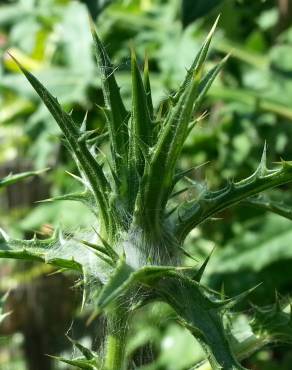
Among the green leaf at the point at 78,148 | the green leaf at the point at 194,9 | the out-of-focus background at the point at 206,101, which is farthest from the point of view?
the out-of-focus background at the point at 206,101

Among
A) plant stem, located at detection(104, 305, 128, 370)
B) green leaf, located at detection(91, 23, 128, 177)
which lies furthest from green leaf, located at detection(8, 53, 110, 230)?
plant stem, located at detection(104, 305, 128, 370)

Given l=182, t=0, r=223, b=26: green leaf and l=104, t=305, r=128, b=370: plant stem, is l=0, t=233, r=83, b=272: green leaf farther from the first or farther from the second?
l=182, t=0, r=223, b=26: green leaf

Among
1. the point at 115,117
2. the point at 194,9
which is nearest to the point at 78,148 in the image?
the point at 115,117

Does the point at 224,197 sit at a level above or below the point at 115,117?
below

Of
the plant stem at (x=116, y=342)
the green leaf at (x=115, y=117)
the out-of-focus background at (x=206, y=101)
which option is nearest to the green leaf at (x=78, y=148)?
the green leaf at (x=115, y=117)

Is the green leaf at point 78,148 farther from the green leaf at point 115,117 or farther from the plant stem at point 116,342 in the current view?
the plant stem at point 116,342

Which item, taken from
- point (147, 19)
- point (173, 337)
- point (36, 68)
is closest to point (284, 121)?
point (147, 19)

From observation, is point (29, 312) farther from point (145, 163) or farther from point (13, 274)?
point (145, 163)

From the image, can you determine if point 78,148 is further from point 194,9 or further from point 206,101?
point 206,101
